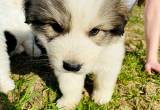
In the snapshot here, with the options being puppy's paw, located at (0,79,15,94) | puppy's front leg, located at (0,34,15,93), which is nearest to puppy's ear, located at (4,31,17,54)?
puppy's front leg, located at (0,34,15,93)

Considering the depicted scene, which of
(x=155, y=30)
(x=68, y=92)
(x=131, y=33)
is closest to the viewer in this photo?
(x=68, y=92)

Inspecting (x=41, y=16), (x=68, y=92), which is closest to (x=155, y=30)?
(x=68, y=92)

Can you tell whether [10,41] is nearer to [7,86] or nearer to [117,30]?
[7,86]

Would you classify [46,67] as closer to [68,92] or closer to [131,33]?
[68,92]

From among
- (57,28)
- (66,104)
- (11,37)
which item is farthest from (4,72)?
(57,28)

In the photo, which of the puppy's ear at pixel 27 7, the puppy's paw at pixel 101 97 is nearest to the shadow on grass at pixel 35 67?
the puppy's paw at pixel 101 97

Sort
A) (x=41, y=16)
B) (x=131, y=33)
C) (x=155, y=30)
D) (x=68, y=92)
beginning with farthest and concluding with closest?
(x=131, y=33)
(x=155, y=30)
(x=68, y=92)
(x=41, y=16)

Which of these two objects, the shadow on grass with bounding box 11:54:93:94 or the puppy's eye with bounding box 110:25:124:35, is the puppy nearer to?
the puppy's eye with bounding box 110:25:124:35
